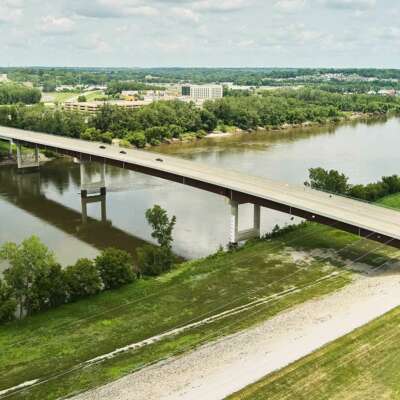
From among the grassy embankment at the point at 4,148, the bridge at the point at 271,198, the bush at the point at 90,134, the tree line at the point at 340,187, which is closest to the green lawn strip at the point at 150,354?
the bridge at the point at 271,198

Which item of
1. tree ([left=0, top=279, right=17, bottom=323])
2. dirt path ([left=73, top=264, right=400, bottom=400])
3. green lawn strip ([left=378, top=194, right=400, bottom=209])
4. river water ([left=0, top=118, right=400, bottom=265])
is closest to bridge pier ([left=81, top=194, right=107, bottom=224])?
river water ([left=0, top=118, right=400, bottom=265])

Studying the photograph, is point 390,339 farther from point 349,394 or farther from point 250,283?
point 250,283

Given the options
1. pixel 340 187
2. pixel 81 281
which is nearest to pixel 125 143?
pixel 340 187

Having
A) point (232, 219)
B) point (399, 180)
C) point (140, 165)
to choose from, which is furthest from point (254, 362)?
point (399, 180)

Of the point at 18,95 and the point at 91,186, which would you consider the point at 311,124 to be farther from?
the point at 18,95

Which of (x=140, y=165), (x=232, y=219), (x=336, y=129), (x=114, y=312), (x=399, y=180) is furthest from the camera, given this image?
(x=336, y=129)

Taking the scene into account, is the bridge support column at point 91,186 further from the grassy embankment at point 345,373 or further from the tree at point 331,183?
the grassy embankment at point 345,373

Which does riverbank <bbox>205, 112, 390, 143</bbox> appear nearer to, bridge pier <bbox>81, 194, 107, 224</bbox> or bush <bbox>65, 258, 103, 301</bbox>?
bridge pier <bbox>81, 194, 107, 224</bbox>
